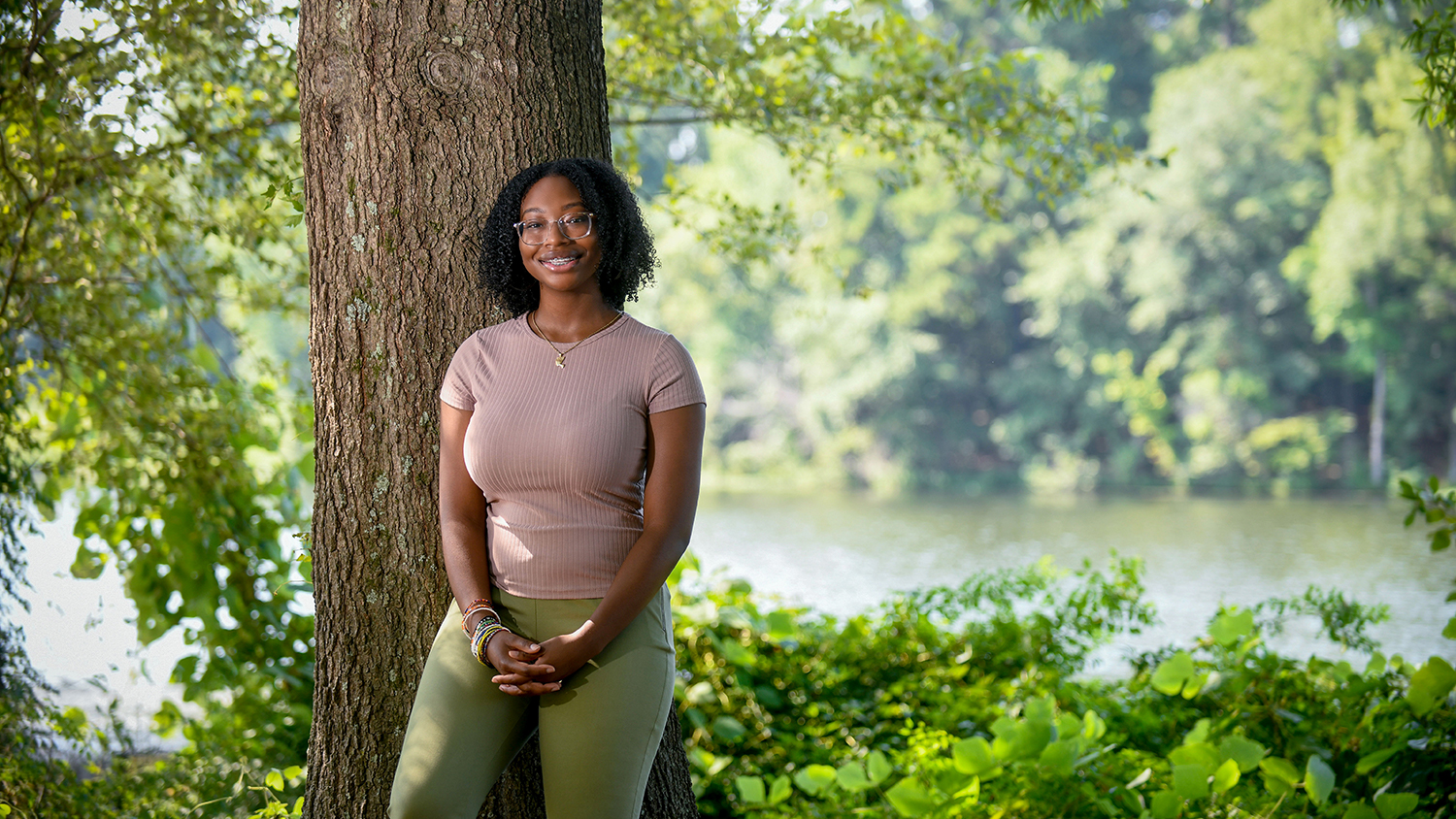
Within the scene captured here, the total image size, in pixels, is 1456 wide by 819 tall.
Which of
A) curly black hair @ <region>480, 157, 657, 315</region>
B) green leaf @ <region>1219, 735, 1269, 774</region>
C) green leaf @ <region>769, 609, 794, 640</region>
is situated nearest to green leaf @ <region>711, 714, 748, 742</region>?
green leaf @ <region>769, 609, 794, 640</region>

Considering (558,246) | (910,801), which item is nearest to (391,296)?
(558,246)

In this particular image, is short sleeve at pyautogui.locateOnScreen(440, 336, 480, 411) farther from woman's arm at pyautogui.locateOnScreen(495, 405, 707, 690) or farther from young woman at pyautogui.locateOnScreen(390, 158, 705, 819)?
woman's arm at pyautogui.locateOnScreen(495, 405, 707, 690)

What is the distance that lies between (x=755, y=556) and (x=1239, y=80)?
682 inches

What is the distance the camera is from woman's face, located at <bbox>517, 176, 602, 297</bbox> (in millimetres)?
2033

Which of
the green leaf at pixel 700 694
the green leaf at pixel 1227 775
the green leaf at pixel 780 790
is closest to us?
the green leaf at pixel 1227 775

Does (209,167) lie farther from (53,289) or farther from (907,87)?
(907,87)

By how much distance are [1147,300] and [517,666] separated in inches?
997

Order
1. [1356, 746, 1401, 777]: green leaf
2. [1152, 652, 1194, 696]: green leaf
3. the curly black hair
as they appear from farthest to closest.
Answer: [1152, 652, 1194, 696]: green leaf
[1356, 746, 1401, 777]: green leaf
the curly black hair

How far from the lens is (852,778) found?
2.90 m

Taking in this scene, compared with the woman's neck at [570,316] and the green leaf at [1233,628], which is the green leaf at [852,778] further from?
the woman's neck at [570,316]

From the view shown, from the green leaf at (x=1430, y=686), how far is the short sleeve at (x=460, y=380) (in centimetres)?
238

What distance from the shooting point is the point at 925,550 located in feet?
48.7

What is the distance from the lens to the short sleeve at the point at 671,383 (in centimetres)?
191

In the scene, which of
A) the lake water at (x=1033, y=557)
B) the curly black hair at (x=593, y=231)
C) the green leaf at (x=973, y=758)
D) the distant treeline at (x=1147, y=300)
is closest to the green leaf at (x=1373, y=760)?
the green leaf at (x=973, y=758)
